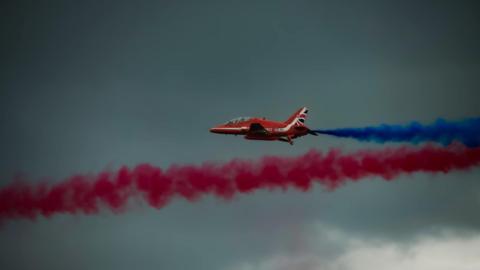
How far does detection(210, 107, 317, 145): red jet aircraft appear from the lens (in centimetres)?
11488

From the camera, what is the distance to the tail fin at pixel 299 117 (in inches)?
4582

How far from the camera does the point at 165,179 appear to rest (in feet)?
388

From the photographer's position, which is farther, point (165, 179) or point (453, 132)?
point (165, 179)

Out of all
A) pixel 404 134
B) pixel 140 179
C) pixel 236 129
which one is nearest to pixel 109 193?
pixel 140 179

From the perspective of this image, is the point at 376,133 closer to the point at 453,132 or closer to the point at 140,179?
the point at 453,132

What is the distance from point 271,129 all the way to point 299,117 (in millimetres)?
3733

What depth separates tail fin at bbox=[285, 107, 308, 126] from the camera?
116 meters

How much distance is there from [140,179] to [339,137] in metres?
20.6

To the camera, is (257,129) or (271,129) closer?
(257,129)

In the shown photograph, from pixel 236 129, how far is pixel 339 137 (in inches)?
409

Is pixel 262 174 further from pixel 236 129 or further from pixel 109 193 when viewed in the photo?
pixel 109 193

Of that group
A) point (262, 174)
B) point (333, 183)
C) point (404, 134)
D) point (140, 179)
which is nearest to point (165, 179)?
point (140, 179)

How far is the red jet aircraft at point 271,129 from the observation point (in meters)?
115

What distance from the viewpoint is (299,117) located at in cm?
11719
